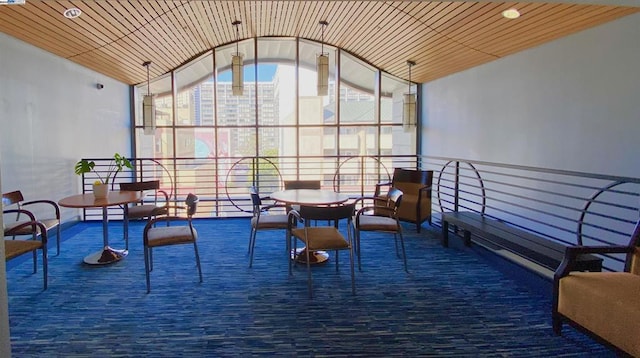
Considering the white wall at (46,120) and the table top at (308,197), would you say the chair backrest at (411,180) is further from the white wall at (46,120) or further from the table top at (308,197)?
the white wall at (46,120)

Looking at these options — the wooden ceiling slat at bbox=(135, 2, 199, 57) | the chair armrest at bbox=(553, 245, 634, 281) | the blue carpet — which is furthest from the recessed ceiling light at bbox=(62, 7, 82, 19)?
the chair armrest at bbox=(553, 245, 634, 281)

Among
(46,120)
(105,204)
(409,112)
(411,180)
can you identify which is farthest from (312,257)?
(409,112)

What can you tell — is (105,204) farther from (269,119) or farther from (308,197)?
A: (269,119)

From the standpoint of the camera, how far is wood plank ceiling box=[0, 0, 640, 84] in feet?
15.2

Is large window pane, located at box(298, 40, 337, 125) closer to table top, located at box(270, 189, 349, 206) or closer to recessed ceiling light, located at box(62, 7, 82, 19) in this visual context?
table top, located at box(270, 189, 349, 206)

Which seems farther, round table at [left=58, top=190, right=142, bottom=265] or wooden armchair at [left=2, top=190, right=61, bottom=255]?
round table at [left=58, top=190, right=142, bottom=265]

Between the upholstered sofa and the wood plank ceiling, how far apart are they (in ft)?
7.83

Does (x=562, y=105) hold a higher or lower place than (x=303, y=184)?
higher

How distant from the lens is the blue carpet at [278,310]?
2.84 metres

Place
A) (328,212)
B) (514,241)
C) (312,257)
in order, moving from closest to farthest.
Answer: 1. (328,212)
2. (514,241)
3. (312,257)

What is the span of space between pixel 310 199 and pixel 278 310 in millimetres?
1408

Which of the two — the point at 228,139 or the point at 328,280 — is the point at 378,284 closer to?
the point at 328,280

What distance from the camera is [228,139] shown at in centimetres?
908

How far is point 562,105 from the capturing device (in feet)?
16.3
